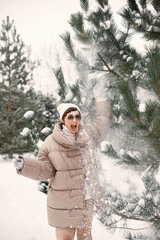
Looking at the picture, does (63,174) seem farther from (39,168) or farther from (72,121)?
(72,121)

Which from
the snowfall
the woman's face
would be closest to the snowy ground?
the snowfall

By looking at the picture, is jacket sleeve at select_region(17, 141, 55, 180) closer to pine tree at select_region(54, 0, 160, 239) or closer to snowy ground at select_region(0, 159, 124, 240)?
pine tree at select_region(54, 0, 160, 239)

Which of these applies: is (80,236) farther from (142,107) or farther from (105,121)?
(142,107)

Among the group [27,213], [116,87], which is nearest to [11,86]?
[27,213]

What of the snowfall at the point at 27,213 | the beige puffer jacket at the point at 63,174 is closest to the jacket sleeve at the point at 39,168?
the beige puffer jacket at the point at 63,174

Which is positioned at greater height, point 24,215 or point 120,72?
point 120,72

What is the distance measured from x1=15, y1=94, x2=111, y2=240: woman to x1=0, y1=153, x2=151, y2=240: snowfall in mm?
299

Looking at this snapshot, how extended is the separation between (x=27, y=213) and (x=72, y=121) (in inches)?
132

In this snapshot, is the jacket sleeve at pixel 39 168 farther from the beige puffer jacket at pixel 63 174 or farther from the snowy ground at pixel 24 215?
the snowy ground at pixel 24 215

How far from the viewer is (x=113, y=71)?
204cm

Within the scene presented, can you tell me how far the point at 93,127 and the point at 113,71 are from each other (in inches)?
23.7

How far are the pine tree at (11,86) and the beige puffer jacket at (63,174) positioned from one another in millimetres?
7922

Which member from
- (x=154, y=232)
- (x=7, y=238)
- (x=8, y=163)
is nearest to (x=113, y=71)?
(x=154, y=232)

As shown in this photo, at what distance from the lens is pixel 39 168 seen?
1739 mm
